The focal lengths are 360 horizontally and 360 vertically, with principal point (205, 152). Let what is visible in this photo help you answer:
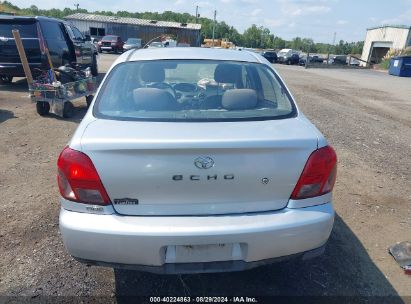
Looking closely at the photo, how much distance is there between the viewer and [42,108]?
750 centimetres

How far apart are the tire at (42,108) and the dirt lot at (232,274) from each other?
0.96 metres

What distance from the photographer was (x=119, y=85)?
2.92m

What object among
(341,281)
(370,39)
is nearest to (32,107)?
(341,281)

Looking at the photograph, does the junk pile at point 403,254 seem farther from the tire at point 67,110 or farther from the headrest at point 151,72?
the tire at point 67,110

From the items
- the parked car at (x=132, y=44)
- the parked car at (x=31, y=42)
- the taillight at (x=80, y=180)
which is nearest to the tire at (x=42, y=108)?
the parked car at (x=31, y=42)

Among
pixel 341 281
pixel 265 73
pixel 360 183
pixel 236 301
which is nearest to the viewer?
pixel 236 301

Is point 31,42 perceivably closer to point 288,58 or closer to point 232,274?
point 232,274

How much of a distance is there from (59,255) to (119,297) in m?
0.75

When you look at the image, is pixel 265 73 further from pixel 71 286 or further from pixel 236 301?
pixel 71 286

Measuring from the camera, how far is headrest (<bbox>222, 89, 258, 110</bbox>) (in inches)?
109

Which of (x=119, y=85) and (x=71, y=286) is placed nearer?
(x=71, y=286)

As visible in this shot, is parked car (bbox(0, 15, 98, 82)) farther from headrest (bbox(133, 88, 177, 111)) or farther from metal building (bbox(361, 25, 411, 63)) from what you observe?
metal building (bbox(361, 25, 411, 63))

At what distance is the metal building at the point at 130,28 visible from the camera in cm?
5166

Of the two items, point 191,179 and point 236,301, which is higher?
point 191,179
